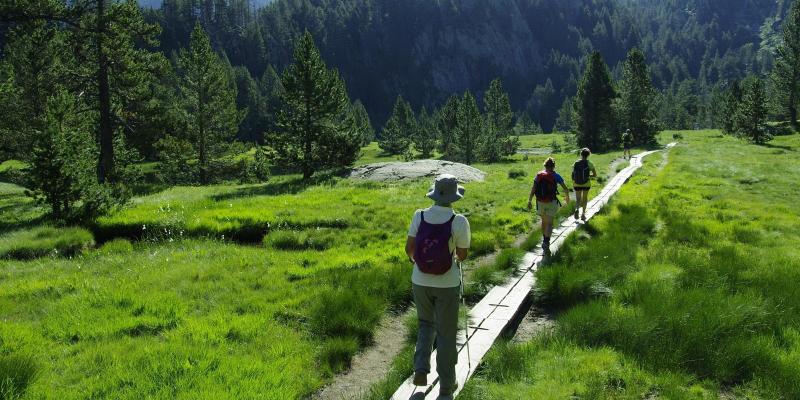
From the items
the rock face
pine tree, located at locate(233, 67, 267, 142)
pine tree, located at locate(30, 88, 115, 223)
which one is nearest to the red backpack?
pine tree, located at locate(30, 88, 115, 223)

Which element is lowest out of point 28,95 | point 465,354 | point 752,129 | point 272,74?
point 465,354

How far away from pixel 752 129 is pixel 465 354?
66.1 metres

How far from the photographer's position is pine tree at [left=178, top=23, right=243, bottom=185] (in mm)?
41031

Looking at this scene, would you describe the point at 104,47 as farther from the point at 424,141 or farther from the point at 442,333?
the point at 424,141

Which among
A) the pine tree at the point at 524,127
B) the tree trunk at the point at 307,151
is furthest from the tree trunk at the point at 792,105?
the tree trunk at the point at 307,151

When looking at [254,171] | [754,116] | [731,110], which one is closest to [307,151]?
[254,171]

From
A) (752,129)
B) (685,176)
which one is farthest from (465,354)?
(752,129)

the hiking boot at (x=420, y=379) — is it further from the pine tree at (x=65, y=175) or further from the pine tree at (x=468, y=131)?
the pine tree at (x=468, y=131)

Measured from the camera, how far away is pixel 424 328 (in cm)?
643

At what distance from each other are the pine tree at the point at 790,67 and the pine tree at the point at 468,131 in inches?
2074

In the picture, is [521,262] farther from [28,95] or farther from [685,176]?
[28,95]

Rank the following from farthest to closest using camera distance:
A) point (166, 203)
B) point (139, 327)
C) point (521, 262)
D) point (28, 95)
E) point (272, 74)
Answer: point (272, 74)
point (28, 95)
point (166, 203)
point (521, 262)
point (139, 327)

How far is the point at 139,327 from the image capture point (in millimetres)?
8281

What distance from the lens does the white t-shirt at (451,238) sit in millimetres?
6020
